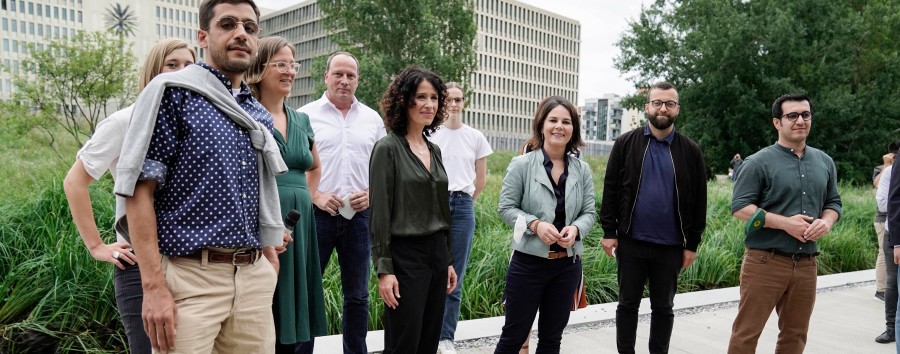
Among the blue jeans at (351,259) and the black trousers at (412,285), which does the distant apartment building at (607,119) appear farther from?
the black trousers at (412,285)

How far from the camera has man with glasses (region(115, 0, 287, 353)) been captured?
77.7 inches

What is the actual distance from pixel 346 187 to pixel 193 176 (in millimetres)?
1977

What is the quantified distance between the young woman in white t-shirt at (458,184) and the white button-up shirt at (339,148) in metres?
0.70

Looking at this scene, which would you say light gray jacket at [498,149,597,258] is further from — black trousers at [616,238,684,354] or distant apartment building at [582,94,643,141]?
distant apartment building at [582,94,643,141]

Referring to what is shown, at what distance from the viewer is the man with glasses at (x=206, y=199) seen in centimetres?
197

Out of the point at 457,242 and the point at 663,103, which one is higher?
the point at 663,103

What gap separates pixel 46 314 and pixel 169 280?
3.00 m

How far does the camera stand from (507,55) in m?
106

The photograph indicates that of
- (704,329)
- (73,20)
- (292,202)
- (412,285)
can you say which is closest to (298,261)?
(292,202)

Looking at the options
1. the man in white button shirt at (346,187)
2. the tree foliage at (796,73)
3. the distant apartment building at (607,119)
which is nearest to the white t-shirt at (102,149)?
the man in white button shirt at (346,187)

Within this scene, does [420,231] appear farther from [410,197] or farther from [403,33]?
[403,33]

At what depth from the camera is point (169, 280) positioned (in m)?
2.04

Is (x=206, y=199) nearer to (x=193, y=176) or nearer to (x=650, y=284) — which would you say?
(x=193, y=176)

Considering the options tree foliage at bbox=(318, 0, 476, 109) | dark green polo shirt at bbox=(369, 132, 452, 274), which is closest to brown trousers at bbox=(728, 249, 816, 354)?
dark green polo shirt at bbox=(369, 132, 452, 274)
